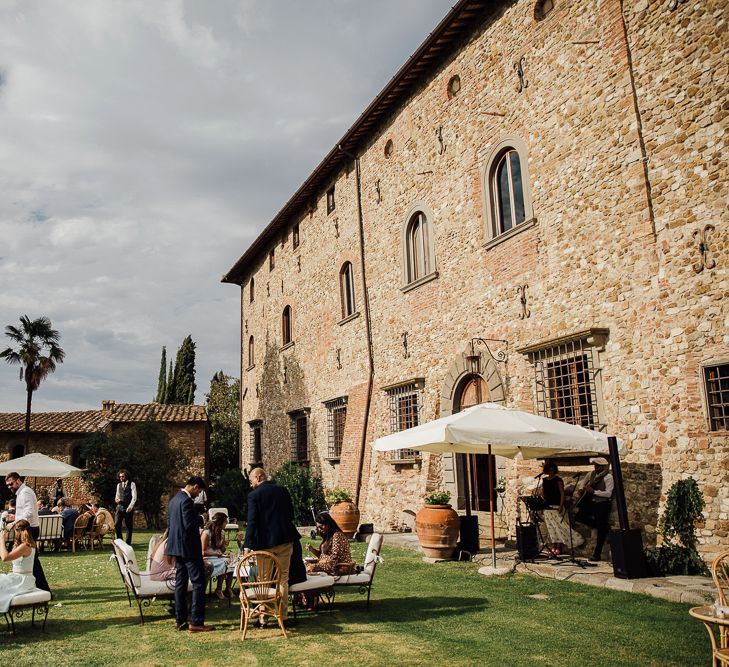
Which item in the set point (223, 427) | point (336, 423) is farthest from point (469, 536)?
point (223, 427)

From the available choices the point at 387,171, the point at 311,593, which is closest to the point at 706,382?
the point at 311,593

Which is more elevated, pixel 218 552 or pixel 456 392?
pixel 456 392

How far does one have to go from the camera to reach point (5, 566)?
1098cm

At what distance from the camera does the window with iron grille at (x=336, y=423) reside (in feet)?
58.0

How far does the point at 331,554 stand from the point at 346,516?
6.52 meters

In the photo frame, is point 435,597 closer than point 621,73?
Yes

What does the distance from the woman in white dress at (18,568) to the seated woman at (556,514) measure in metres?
6.91

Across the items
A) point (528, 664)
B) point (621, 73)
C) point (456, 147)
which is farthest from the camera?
point (456, 147)

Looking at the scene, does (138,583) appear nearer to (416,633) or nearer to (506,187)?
(416,633)

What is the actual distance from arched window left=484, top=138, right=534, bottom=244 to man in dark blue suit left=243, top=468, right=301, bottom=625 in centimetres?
709

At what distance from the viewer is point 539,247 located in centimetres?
1091

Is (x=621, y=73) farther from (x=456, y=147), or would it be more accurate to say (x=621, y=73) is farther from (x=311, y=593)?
(x=311, y=593)

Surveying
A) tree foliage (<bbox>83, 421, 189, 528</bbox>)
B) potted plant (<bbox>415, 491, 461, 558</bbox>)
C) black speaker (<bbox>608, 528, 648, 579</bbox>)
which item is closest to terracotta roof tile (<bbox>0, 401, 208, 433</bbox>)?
tree foliage (<bbox>83, 421, 189, 528</bbox>)

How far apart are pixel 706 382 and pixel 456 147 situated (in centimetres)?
739
